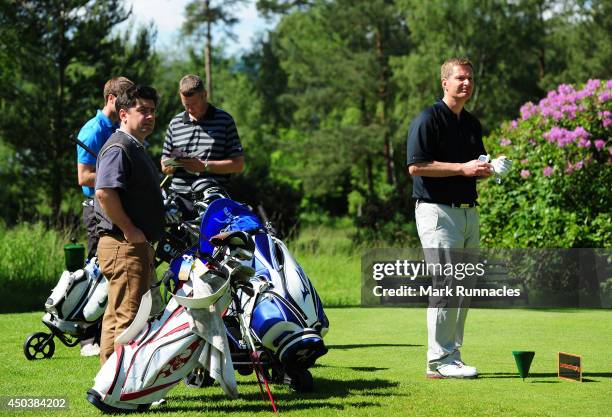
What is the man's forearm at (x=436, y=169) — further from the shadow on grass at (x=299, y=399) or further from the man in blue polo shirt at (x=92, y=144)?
the man in blue polo shirt at (x=92, y=144)

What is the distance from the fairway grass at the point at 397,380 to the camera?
558 centimetres

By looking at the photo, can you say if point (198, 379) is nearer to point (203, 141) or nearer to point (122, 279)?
point (122, 279)

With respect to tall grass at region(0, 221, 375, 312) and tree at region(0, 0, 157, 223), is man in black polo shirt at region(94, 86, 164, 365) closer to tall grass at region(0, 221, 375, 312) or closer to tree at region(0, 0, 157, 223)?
tall grass at region(0, 221, 375, 312)

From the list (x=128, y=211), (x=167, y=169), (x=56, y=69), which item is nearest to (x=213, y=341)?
(x=128, y=211)

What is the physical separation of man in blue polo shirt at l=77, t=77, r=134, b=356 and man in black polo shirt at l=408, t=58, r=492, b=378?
2.39m

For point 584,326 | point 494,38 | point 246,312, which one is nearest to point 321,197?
point 494,38

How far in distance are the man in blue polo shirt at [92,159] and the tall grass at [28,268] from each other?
4.29m

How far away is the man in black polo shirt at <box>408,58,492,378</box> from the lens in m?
6.71

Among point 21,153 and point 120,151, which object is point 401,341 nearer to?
point 120,151

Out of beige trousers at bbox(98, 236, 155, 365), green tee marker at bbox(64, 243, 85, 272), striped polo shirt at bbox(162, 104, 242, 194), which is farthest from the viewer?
green tee marker at bbox(64, 243, 85, 272)

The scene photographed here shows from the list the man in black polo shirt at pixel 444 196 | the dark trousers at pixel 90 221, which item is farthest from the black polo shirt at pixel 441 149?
the dark trousers at pixel 90 221

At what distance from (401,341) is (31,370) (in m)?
3.44

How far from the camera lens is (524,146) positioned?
43.9ft
